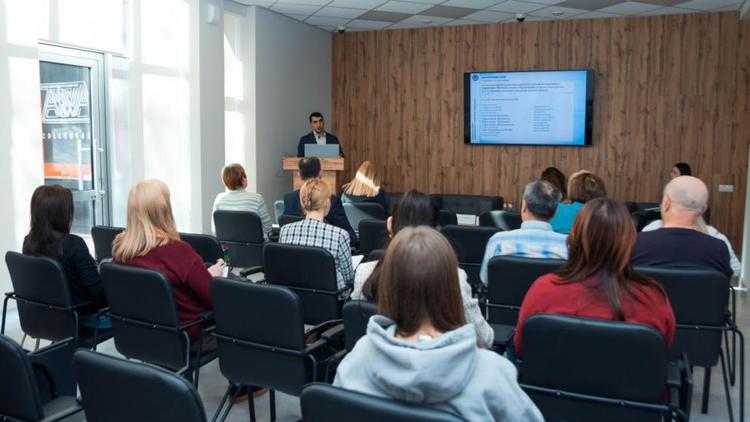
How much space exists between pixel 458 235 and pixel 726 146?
500cm

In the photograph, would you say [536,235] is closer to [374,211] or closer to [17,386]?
[17,386]

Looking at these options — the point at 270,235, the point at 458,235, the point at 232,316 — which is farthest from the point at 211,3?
the point at 232,316

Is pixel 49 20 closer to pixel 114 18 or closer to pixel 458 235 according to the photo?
pixel 114 18

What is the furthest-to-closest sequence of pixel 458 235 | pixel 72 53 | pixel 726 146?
pixel 726 146 < pixel 72 53 < pixel 458 235

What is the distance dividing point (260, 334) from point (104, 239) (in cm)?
201

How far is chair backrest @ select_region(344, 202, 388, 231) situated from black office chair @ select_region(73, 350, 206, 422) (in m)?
3.94

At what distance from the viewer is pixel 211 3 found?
6.95 meters

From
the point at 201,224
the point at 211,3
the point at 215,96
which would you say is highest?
the point at 211,3

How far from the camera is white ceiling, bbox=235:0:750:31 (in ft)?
23.7

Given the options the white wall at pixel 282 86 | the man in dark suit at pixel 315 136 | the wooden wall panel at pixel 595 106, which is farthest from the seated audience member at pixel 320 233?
the wooden wall panel at pixel 595 106

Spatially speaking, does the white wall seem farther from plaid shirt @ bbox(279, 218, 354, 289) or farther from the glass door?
plaid shirt @ bbox(279, 218, 354, 289)

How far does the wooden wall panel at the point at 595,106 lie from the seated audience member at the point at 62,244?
250 inches

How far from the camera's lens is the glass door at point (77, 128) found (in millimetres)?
6051

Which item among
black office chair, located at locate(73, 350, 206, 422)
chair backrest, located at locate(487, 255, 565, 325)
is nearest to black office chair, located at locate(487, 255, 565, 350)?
chair backrest, located at locate(487, 255, 565, 325)
